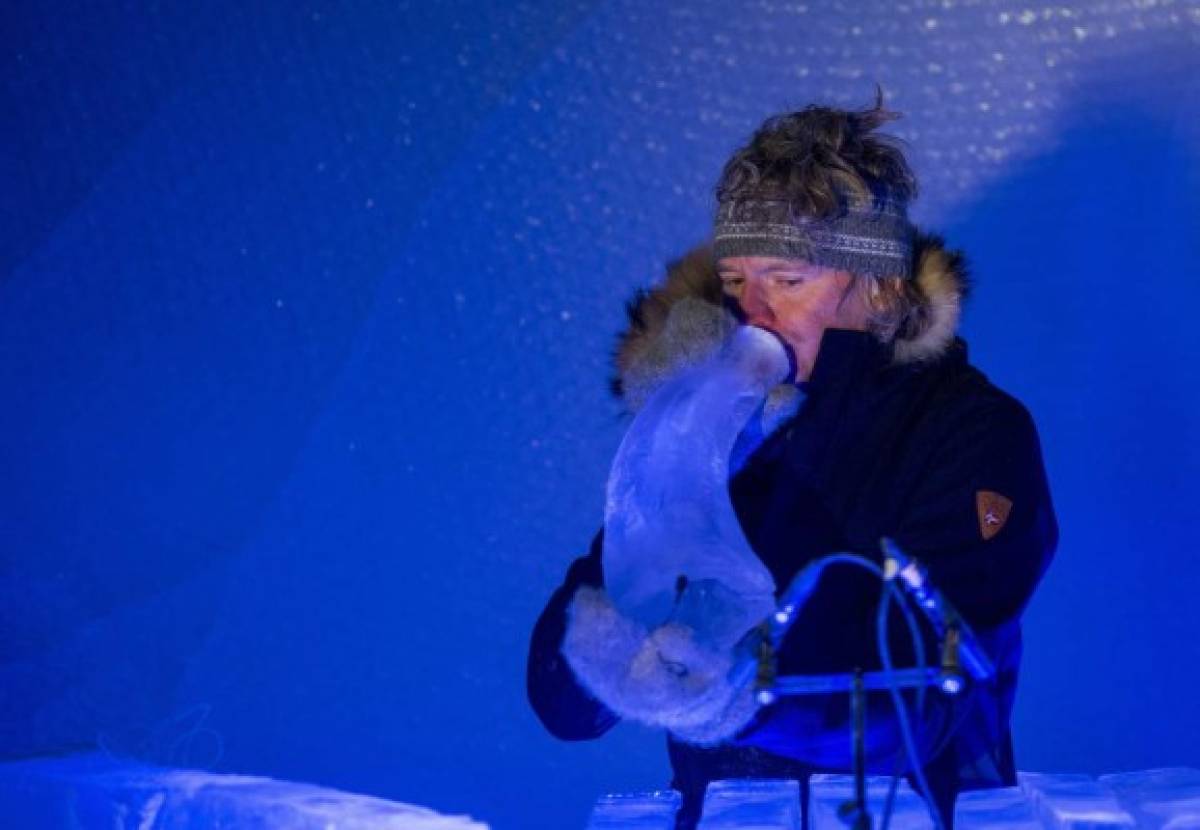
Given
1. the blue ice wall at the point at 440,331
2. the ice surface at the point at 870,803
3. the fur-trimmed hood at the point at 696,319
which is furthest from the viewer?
the blue ice wall at the point at 440,331

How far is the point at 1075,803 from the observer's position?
45.3 inches

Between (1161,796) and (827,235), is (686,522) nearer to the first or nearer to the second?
(1161,796)

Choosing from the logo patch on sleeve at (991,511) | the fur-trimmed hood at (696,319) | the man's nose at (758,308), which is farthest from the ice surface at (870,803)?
the man's nose at (758,308)

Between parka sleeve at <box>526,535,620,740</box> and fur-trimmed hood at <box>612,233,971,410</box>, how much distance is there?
0.22 m

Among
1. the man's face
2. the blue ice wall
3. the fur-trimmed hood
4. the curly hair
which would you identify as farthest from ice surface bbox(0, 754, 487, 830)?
the blue ice wall

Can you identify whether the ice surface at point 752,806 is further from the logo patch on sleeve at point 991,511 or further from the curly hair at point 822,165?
the curly hair at point 822,165

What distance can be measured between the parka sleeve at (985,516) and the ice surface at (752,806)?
1.12 feet

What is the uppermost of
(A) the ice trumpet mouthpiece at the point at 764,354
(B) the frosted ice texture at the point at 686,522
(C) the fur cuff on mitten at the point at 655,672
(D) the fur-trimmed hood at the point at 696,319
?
(D) the fur-trimmed hood at the point at 696,319

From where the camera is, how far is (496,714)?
283 cm

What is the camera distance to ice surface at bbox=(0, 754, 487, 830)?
1.36 m

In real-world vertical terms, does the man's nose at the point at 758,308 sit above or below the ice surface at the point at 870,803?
above

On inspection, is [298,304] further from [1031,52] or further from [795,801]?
[795,801]

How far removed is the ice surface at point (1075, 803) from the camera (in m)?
1.09

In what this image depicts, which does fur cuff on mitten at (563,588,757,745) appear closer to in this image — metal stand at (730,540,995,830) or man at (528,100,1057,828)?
metal stand at (730,540,995,830)
